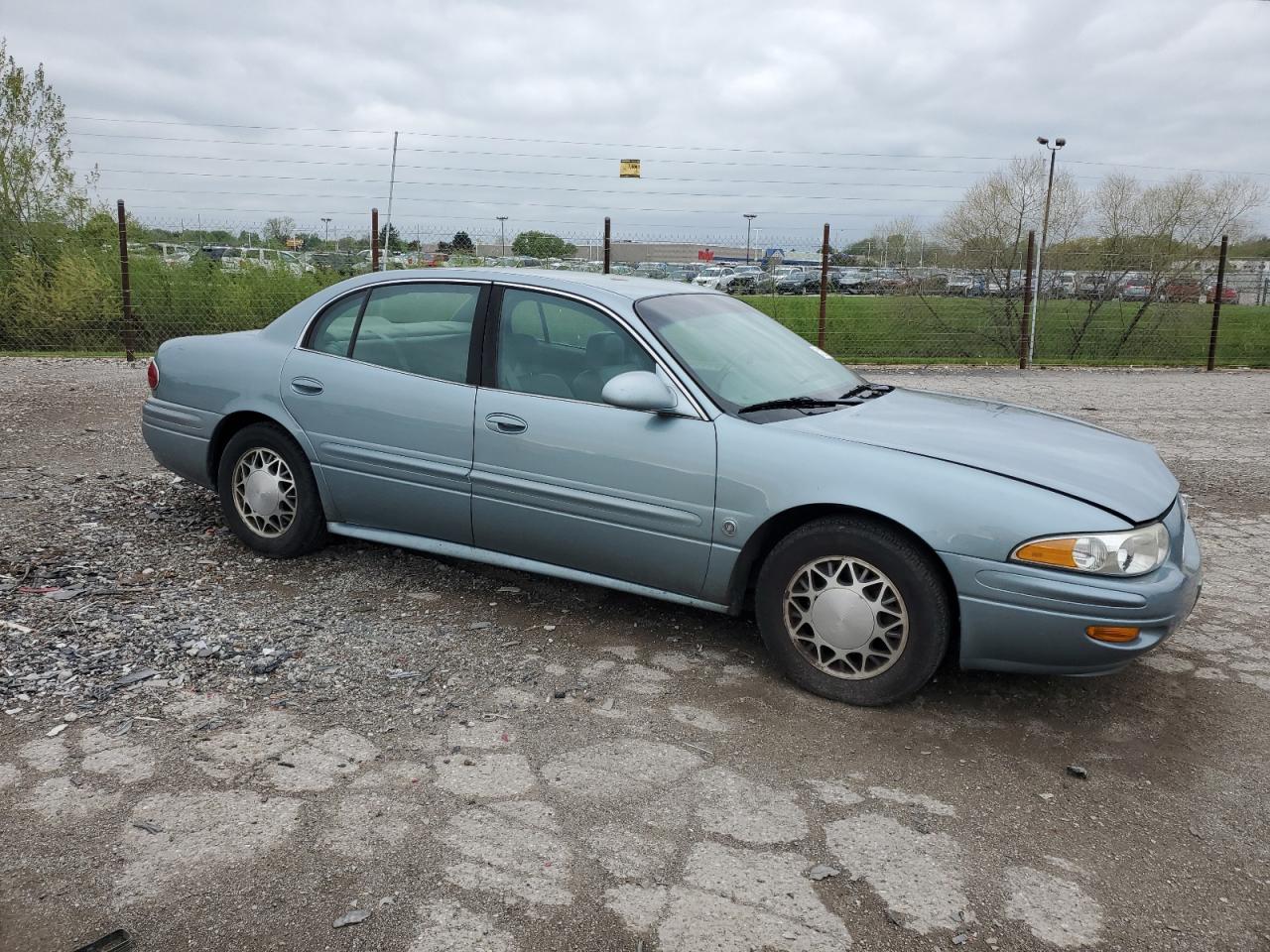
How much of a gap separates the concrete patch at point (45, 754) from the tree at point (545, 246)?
1084 centimetres

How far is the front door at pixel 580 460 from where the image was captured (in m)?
4.05

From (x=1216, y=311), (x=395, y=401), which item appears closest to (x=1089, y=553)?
(x=395, y=401)

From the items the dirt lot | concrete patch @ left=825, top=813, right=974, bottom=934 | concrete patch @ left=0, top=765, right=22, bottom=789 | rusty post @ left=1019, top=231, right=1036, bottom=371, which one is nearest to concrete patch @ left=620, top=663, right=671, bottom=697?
the dirt lot

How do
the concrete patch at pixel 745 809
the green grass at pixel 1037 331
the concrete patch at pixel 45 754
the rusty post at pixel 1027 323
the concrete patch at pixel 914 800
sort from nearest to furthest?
the concrete patch at pixel 745 809, the concrete patch at pixel 914 800, the concrete patch at pixel 45 754, the rusty post at pixel 1027 323, the green grass at pixel 1037 331

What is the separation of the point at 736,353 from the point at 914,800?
2.07m

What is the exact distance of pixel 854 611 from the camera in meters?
3.73

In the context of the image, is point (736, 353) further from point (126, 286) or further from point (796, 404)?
point (126, 286)

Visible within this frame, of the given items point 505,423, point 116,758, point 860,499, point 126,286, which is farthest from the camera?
point 126,286

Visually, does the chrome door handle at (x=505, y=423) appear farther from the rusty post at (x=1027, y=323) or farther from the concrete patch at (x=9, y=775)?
the rusty post at (x=1027, y=323)

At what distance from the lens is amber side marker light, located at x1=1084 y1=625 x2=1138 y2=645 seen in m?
3.44

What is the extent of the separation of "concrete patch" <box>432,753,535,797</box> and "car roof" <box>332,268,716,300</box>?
2071 millimetres

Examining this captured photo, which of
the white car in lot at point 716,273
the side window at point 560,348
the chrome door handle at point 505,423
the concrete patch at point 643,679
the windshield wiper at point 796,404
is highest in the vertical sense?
the white car in lot at point 716,273

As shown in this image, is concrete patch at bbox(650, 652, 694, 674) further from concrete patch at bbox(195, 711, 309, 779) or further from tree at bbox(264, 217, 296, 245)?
tree at bbox(264, 217, 296, 245)

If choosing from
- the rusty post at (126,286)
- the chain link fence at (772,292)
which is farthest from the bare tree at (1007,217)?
the rusty post at (126,286)
